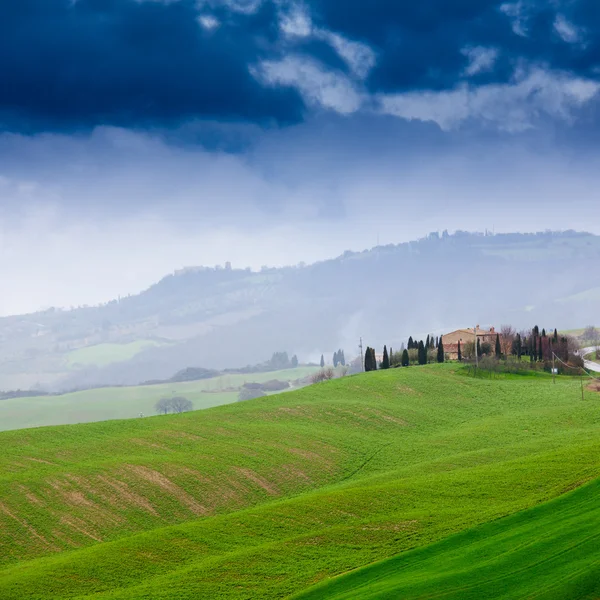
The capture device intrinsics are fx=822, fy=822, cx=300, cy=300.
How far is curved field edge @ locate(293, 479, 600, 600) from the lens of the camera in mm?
35969

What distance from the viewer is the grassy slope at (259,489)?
135 feet

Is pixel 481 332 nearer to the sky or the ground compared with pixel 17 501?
nearer to the sky

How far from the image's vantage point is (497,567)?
125 ft

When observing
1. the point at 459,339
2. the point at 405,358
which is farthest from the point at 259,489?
the point at 459,339

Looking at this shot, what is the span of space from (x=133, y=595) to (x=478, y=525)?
18.6m

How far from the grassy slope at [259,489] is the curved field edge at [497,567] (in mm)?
1477

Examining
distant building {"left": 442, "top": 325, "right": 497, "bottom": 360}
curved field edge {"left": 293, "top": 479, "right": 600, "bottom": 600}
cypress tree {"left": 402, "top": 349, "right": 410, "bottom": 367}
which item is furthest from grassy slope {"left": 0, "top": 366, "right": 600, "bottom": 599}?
distant building {"left": 442, "top": 325, "right": 497, "bottom": 360}

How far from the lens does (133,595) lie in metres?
37.8

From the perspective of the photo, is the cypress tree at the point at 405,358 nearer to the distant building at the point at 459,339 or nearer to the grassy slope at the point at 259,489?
the distant building at the point at 459,339

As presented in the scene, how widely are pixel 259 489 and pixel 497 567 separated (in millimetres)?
24553

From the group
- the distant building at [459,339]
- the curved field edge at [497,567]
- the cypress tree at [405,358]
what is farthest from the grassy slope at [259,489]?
the distant building at [459,339]

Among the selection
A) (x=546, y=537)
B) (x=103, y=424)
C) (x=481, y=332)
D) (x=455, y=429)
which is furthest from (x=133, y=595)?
(x=481, y=332)

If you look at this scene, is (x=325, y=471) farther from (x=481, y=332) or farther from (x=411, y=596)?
(x=481, y=332)

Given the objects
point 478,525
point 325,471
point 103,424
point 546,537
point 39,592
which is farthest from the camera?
point 103,424
